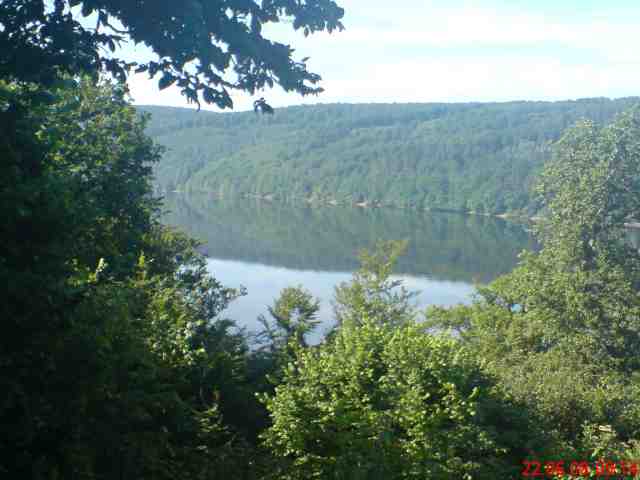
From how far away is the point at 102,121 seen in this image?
16.2 metres

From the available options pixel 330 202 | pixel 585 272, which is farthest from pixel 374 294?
pixel 330 202

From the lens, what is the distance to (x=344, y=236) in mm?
68812

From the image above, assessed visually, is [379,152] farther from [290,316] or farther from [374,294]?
[290,316]

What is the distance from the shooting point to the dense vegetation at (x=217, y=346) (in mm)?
5168

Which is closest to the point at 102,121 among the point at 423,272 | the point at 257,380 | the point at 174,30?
the point at 257,380

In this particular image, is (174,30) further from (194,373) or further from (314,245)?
(314,245)

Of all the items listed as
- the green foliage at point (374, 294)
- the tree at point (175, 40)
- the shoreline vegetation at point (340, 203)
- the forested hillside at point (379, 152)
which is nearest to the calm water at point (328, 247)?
the shoreline vegetation at point (340, 203)

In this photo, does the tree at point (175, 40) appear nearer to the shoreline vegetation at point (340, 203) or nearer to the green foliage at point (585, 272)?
the green foliage at point (585, 272)

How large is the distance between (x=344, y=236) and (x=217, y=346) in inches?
2208

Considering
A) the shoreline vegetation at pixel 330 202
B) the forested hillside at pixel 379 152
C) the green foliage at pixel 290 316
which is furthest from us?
the forested hillside at pixel 379 152

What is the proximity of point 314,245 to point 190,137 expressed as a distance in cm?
9382
